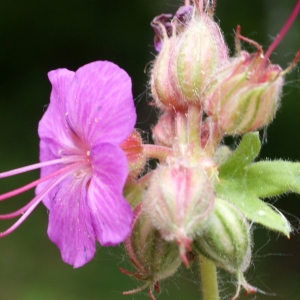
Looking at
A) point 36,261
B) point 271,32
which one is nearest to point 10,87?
point 36,261

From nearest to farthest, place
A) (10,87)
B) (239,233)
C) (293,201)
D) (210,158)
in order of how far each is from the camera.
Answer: (239,233)
(210,158)
(293,201)
(10,87)

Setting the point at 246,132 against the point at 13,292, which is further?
the point at 13,292

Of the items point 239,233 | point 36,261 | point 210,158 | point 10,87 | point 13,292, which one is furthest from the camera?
point 10,87

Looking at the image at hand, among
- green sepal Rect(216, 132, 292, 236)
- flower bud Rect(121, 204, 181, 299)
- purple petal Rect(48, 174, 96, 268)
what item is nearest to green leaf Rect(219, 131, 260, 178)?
green sepal Rect(216, 132, 292, 236)

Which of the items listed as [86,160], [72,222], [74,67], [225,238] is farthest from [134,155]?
[74,67]

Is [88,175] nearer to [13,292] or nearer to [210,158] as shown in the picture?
[210,158]

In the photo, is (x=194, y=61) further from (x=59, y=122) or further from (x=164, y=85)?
(x=59, y=122)

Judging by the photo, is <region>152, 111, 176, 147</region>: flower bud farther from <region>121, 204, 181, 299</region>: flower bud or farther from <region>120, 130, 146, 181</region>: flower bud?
<region>121, 204, 181, 299</region>: flower bud
